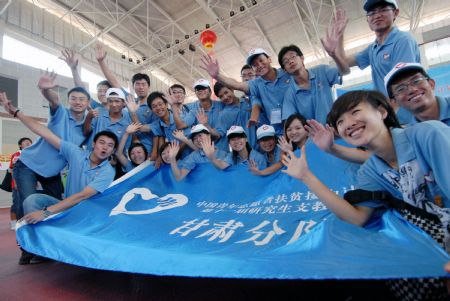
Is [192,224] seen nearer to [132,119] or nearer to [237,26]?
[132,119]

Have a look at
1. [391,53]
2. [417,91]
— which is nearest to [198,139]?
[391,53]

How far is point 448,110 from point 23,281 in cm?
278

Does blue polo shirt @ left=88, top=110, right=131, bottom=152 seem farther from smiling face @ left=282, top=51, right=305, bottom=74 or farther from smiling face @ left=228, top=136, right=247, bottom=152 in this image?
smiling face @ left=282, top=51, right=305, bottom=74

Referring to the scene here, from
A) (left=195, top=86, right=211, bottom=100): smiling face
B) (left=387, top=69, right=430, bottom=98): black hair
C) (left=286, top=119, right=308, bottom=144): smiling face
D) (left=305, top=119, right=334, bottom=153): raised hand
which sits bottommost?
(left=305, top=119, right=334, bottom=153): raised hand

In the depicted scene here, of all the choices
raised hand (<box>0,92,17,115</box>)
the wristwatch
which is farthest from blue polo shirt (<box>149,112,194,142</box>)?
the wristwatch

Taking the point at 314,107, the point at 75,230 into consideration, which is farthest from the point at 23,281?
the point at 314,107

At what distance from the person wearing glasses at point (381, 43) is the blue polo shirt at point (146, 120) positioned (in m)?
2.18

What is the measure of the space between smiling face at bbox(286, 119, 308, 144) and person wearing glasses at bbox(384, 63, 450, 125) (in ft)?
3.20

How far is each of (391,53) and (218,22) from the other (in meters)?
7.40

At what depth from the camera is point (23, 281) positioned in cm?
186

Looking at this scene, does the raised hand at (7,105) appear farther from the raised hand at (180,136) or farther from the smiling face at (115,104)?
the raised hand at (180,136)

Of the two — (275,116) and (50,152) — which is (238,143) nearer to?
(275,116)

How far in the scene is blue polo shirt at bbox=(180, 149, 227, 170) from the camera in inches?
104

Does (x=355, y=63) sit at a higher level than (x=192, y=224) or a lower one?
higher
